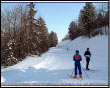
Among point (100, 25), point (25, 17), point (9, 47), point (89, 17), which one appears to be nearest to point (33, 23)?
point (25, 17)

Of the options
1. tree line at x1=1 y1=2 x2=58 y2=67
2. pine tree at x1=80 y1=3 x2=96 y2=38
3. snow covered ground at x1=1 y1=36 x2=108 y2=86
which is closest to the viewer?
snow covered ground at x1=1 y1=36 x2=108 y2=86

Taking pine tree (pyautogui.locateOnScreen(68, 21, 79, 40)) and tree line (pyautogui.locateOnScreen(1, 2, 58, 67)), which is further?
pine tree (pyautogui.locateOnScreen(68, 21, 79, 40))

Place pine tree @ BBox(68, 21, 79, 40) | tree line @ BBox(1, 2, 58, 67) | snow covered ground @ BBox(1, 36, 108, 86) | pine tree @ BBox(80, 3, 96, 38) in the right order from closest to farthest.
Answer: snow covered ground @ BBox(1, 36, 108, 86), tree line @ BBox(1, 2, 58, 67), pine tree @ BBox(80, 3, 96, 38), pine tree @ BBox(68, 21, 79, 40)

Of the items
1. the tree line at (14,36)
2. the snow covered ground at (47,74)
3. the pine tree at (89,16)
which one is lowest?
the snow covered ground at (47,74)

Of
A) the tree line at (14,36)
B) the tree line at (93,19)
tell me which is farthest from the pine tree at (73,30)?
the tree line at (14,36)

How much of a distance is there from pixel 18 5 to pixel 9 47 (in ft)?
20.6

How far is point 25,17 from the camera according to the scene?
60.2ft

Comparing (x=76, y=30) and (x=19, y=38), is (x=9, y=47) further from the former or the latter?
(x=76, y=30)

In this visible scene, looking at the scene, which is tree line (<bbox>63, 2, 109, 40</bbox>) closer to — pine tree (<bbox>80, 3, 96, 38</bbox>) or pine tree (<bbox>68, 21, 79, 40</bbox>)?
pine tree (<bbox>80, 3, 96, 38</bbox>)

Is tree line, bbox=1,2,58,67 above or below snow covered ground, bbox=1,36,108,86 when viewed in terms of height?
above

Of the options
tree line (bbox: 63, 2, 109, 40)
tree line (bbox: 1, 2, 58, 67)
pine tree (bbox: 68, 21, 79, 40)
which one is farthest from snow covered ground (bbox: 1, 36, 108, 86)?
pine tree (bbox: 68, 21, 79, 40)

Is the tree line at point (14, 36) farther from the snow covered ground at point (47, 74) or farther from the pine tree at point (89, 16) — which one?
the pine tree at point (89, 16)

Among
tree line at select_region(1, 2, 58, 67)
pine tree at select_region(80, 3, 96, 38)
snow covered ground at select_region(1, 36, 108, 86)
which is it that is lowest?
snow covered ground at select_region(1, 36, 108, 86)

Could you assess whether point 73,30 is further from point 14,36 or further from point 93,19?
point 14,36
